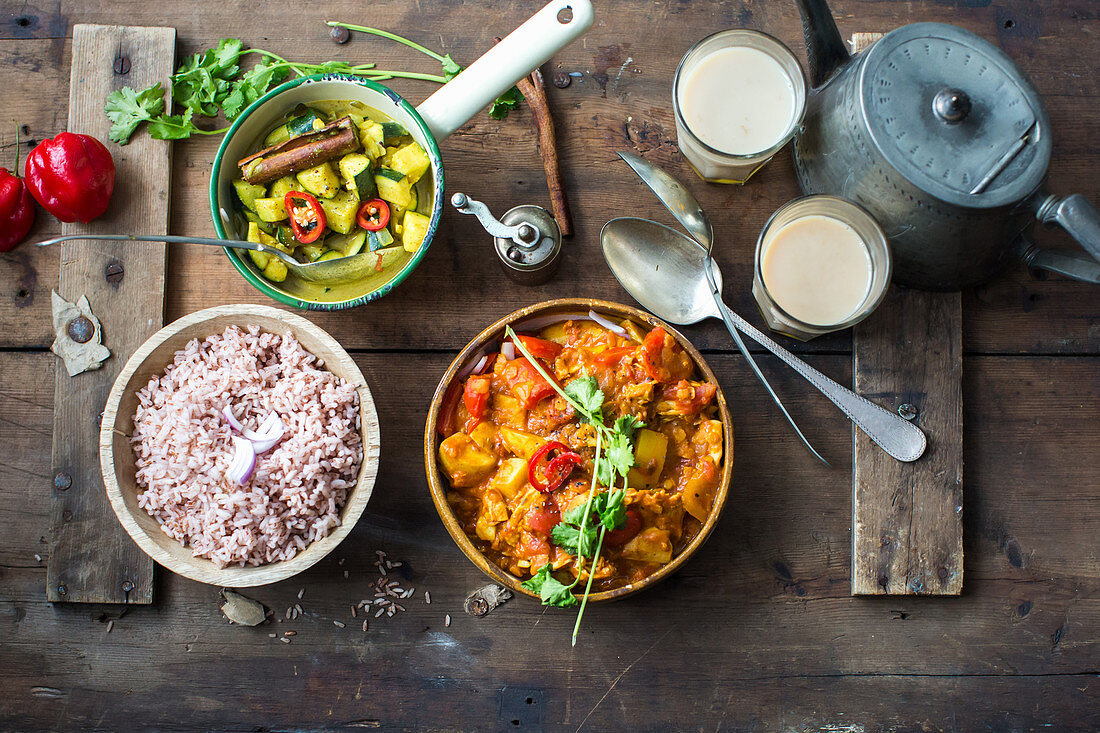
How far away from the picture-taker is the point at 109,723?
2111 millimetres

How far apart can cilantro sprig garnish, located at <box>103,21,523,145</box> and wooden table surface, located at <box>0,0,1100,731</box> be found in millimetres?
61

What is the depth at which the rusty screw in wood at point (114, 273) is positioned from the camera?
2.11 meters

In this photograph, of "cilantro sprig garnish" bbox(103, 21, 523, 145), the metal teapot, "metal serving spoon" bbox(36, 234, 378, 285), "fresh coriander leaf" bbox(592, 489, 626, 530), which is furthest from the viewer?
"cilantro sprig garnish" bbox(103, 21, 523, 145)

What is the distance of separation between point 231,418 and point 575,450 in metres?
0.90

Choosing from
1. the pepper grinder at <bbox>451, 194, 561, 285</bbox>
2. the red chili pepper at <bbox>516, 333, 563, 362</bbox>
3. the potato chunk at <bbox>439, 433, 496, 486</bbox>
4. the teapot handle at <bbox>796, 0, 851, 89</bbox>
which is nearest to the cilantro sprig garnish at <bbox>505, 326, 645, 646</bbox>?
the red chili pepper at <bbox>516, 333, 563, 362</bbox>

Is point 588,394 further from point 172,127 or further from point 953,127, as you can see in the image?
point 172,127

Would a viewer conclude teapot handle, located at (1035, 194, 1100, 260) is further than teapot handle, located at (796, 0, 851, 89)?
No

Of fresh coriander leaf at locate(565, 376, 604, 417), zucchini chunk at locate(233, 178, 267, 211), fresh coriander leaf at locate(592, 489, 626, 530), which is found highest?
zucchini chunk at locate(233, 178, 267, 211)

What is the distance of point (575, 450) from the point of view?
183cm

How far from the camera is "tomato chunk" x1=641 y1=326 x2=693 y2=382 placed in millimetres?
1827

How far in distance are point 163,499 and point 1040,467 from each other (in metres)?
2.49

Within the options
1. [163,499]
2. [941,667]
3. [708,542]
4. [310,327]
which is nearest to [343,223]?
[310,327]

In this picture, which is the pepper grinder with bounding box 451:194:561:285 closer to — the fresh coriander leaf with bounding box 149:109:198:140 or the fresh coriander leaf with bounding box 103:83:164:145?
A: the fresh coriander leaf with bounding box 149:109:198:140

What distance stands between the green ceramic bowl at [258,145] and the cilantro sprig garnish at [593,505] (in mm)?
555
